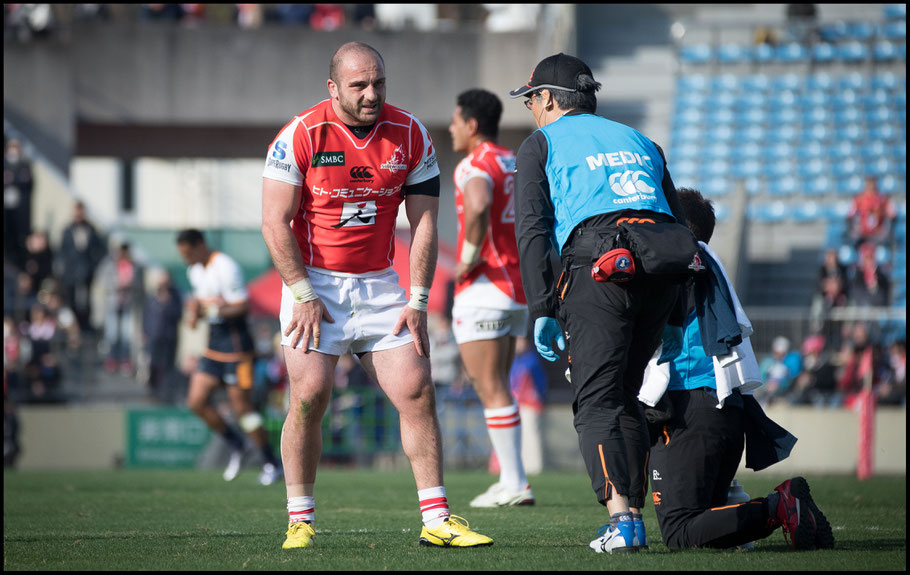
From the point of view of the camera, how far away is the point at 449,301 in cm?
1823

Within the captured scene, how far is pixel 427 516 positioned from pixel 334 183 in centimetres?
162

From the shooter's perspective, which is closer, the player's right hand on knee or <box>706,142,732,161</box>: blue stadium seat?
the player's right hand on knee

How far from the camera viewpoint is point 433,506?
553 centimetres

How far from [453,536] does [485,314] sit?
3.19m

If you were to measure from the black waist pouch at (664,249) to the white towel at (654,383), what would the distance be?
570mm

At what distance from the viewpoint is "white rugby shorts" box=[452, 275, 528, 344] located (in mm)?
8461

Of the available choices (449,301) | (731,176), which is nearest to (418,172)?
(449,301)

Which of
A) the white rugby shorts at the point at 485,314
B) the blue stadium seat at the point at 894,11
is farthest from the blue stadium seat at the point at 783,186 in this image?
the white rugby shorts at the point at 485,314

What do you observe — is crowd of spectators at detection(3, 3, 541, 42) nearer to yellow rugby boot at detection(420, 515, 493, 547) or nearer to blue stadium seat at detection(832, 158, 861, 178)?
blue stadium seat at detection(832, 158, 861, 178)

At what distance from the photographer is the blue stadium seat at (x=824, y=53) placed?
23.9 m

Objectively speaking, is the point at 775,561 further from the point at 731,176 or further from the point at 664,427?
the point at 731,176

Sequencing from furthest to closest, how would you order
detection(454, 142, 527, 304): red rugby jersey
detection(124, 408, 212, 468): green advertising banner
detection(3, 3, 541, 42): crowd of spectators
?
detection(3, 3, 541, 42): crowd of spectators, detection(124, 408, 212, 468): green advertising banner, detection(454, 142, 527, 304): red rugby jersey

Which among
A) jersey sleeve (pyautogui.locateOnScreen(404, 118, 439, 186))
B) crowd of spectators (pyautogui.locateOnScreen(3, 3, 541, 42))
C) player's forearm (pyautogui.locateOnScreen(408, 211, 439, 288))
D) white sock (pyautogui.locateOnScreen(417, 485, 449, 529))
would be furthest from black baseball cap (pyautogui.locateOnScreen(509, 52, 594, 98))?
crowd of spectators (pyautogui.locateOnScreen(3, 3, 541, 42))

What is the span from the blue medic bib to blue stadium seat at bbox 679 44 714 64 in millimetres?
19499
